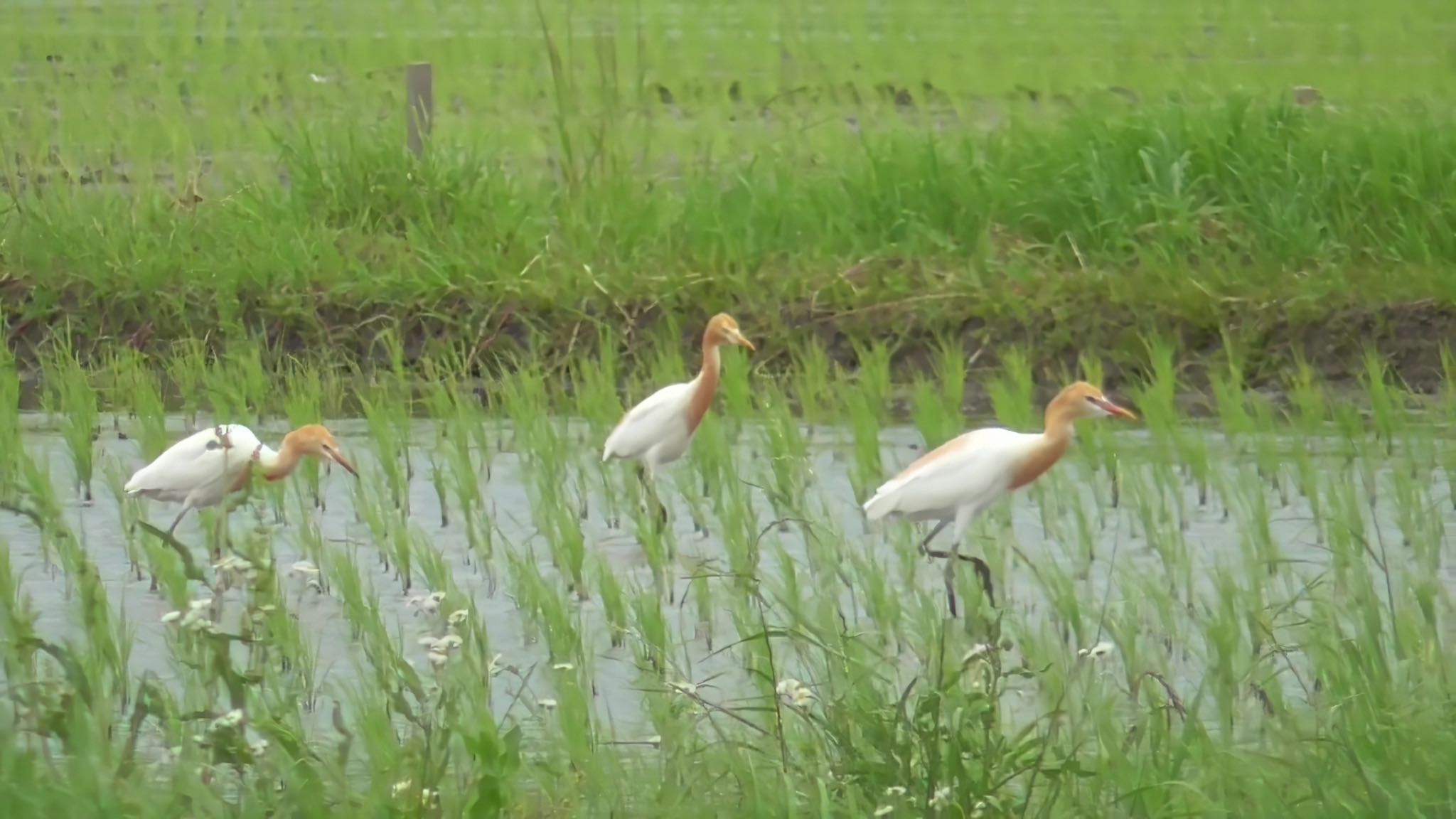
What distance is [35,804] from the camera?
2875 mm

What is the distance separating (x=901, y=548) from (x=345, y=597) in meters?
1.22

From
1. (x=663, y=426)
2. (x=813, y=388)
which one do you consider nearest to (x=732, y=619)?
(x=663, y=426)

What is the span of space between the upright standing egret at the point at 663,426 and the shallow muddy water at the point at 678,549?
0.15m

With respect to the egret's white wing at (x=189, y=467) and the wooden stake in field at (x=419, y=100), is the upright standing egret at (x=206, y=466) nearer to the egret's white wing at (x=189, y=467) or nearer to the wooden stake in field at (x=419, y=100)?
the egret's white wing at (x=189, y=467)

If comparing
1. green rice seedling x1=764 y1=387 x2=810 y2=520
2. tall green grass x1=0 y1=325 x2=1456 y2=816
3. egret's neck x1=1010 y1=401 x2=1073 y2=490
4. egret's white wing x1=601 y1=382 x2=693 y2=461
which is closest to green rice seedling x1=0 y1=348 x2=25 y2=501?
tall green grass x1=0 y1=325 x2=1456 y2=816

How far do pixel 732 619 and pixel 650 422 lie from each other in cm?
99

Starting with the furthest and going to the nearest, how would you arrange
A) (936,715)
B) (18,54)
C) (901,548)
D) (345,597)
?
(18,54), (901,548), (345,597), (936,715)

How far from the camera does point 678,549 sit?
5.04 m

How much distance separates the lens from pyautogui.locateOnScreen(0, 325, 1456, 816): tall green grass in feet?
9.58

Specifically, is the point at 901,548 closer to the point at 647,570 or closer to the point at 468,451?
the point at 647,570

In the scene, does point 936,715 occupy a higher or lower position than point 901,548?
Answer: higher

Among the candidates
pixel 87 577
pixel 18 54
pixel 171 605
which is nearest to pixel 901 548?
pixel 171 605

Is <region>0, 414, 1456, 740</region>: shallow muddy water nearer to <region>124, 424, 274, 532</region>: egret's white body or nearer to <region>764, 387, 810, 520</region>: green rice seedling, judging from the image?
<region>764, 387, 810, 520</region>: green rice seedling

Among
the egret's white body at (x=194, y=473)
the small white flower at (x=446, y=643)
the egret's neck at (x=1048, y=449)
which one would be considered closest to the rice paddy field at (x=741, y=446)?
the small white flower at (x=446, y=643)
